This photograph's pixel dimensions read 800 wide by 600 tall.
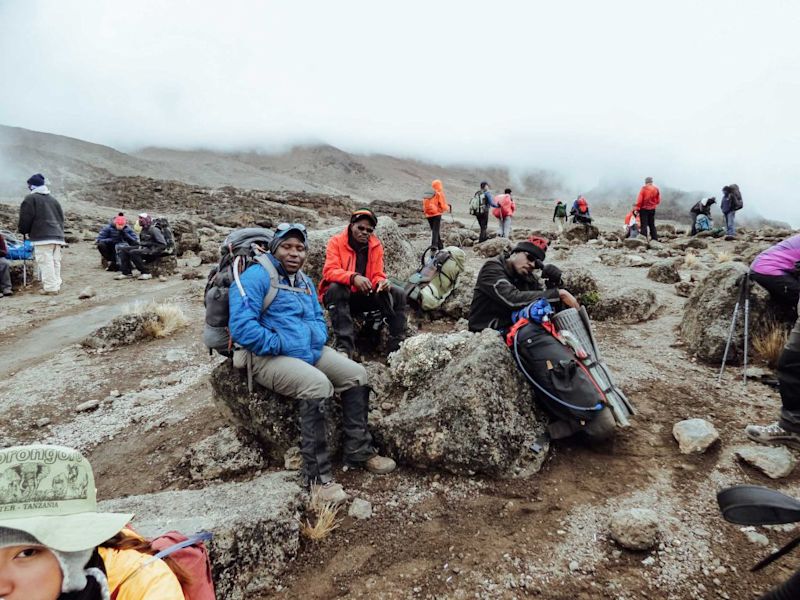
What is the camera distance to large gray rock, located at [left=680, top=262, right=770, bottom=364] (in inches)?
220

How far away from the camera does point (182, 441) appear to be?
464 centimetres

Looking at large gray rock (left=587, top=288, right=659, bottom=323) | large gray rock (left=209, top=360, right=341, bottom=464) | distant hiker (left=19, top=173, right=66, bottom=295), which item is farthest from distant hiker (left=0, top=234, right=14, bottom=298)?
large gray rock (left=587, top=288, right=659, bottom=323)

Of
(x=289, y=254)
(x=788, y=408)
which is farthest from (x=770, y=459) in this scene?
(x=289, y=254)

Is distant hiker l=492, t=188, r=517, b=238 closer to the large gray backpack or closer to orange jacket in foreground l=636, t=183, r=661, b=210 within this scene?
orange jacket in foreground l=636, t=183, r=661, b=210

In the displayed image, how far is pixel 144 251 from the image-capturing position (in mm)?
13539

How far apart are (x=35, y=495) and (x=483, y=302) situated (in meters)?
4.44

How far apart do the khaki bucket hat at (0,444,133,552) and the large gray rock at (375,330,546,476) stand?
2633 mm

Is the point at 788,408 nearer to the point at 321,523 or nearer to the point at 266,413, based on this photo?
the point at 321,523

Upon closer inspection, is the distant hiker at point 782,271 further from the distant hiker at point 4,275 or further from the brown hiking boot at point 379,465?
the distant hiker at point 4,275

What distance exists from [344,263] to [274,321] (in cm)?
196

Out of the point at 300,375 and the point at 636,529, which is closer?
the point at 636,529

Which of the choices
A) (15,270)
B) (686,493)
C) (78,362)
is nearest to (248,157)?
(15,270)

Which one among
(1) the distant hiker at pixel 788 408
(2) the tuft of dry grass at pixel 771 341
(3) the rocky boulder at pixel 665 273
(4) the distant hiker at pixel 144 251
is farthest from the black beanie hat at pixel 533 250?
(4) the distant hiker at pixel 144 251

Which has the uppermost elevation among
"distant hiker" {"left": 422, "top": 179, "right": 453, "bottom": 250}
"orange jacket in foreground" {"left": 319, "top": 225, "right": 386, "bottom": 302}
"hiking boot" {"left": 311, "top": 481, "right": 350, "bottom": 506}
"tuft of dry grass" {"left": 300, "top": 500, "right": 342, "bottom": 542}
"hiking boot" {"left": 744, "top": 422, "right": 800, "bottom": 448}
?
"distant hiker" {"left": 422, "top": 179, "right": 453, "bottom": 250}
